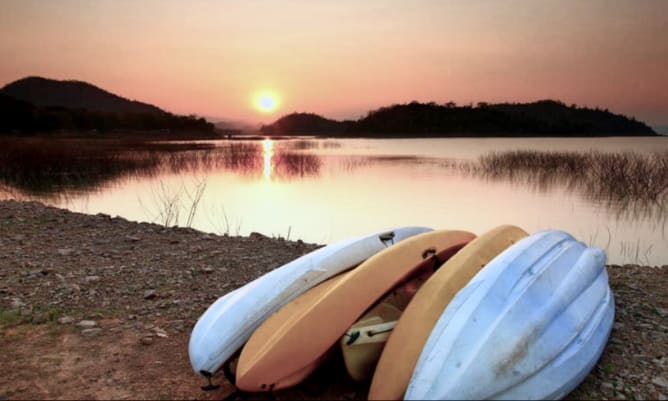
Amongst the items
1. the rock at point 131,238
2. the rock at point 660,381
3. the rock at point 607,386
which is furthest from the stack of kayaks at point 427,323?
the rock at point 131,238

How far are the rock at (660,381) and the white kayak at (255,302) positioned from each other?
1705mm

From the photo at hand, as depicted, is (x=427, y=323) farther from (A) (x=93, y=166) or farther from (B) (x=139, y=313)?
(A) (x=93, y=166)

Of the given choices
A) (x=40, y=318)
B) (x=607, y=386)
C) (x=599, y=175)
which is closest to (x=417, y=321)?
(x=607, y=386)

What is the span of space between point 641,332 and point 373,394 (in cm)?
215

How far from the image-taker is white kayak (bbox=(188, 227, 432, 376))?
2637 millimetres

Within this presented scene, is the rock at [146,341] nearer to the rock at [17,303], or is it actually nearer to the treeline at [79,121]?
the rock at [17,303]

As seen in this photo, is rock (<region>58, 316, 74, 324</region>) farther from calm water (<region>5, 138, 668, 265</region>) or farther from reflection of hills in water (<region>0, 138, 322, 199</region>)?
reflection of hills in water (<region>0, 138, 322, 199</region>)

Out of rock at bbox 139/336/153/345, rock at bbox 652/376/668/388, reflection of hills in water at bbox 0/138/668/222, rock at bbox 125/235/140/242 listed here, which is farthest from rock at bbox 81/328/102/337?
reflection of hills in water at bbox 0/138/668/222

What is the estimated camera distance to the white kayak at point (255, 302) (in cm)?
264

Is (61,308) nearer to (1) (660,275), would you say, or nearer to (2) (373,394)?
(2) (373,394)

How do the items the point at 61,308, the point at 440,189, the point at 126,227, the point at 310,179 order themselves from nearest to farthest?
the point at 61,308 < the point at 126,227 < the point at 440,189 < the point at 310,179

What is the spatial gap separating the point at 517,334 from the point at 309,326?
94cm

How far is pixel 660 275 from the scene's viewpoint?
4.72 metres

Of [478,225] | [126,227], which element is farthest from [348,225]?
[126,227]
